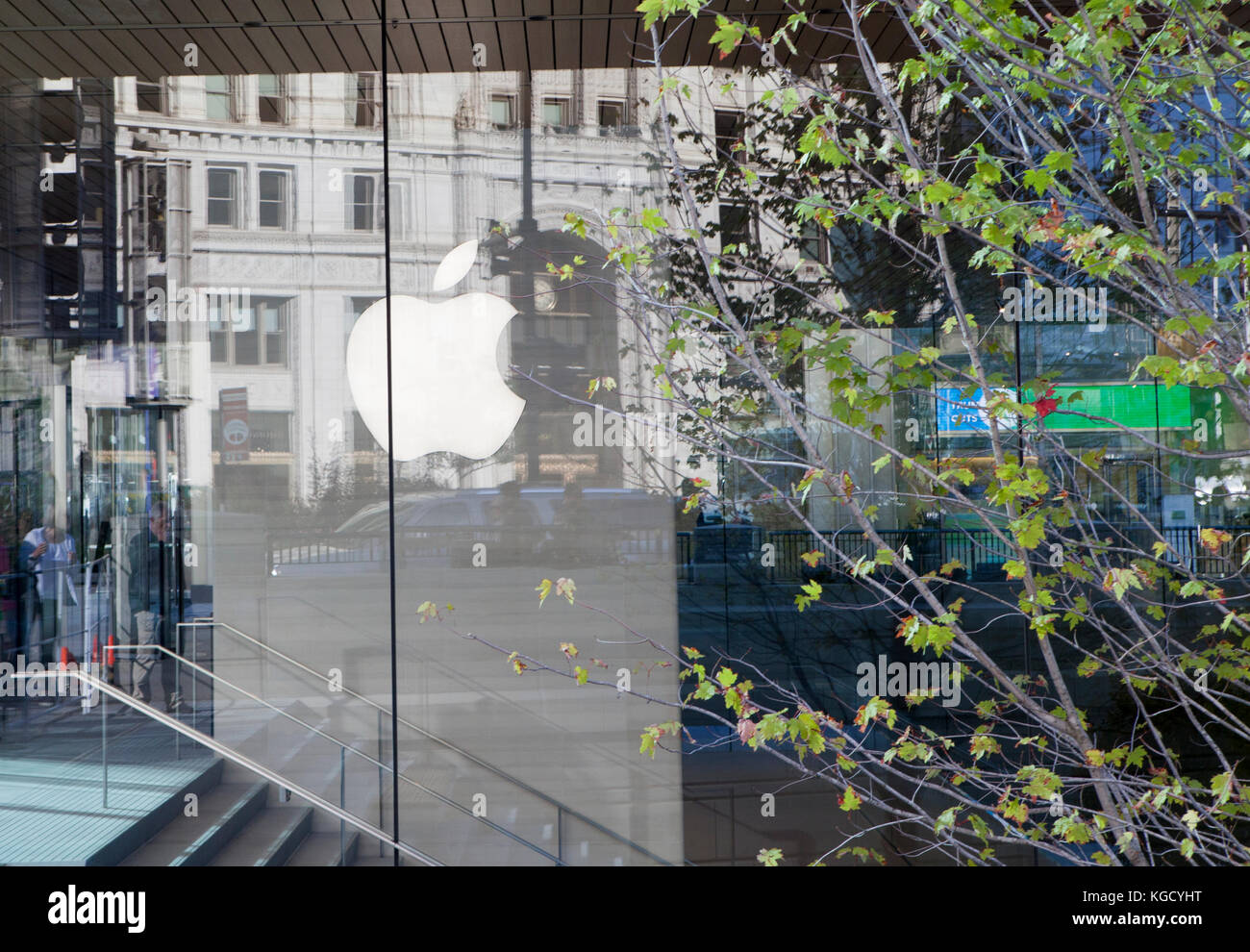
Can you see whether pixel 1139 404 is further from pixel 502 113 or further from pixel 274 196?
pixel 274 196

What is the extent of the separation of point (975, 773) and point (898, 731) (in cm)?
77

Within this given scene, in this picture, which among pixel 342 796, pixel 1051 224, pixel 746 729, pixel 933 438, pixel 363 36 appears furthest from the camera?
pixel 342 796

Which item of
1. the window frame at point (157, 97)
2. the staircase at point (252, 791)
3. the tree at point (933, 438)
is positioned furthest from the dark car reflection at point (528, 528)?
the window frame at point (157, 97)

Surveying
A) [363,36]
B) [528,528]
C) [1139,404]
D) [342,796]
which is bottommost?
[342,796]

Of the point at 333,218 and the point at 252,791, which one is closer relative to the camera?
the point at 333,218

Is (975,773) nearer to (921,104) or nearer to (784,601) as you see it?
(784,601)

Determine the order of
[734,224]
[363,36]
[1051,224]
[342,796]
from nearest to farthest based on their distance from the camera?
[1051,224] → [363,36] → [734,224] → [342,796]

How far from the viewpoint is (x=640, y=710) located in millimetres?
3408

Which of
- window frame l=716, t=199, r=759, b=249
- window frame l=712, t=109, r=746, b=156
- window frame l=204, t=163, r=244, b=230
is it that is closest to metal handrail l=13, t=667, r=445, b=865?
window frame l=204, t=163, r=244, b=230

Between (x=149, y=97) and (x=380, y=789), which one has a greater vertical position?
(x=149, y=97)

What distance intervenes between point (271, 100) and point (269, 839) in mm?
2906

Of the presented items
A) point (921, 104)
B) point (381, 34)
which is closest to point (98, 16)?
point (381, 34)

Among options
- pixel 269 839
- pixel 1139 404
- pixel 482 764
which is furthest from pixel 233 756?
pixel 1139 404

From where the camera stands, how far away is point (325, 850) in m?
3.59
